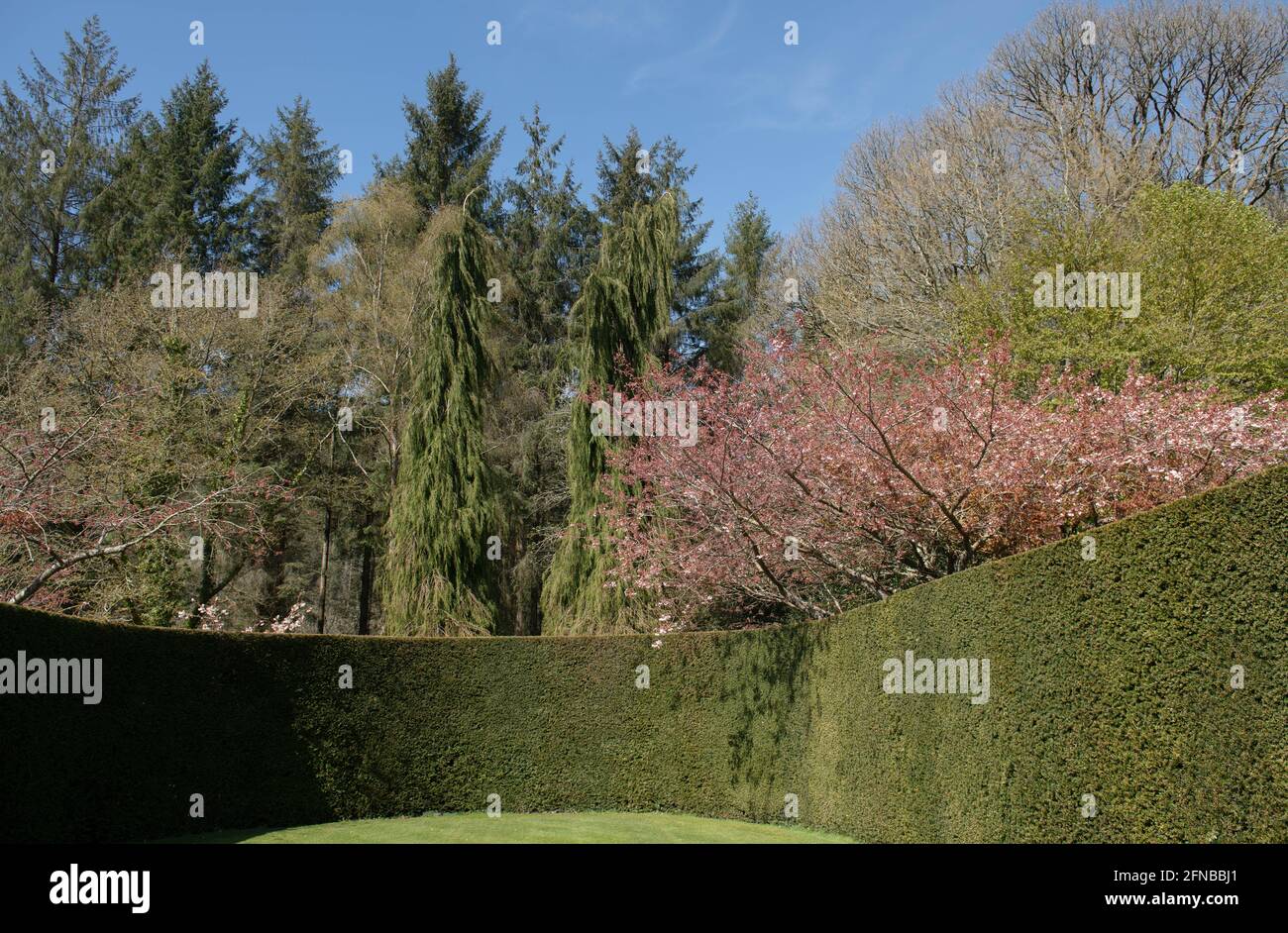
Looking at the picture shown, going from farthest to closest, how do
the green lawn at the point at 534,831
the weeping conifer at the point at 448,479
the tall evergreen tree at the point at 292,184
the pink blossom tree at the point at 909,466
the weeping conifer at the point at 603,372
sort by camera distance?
the tall evergreen tree at the point at 292,184
the weeping conifer at the point at 448,479
the weeping conifer at the point at 603,372
the green lawn at the point at 534,831
the pink blossom tree at the point at 909,466

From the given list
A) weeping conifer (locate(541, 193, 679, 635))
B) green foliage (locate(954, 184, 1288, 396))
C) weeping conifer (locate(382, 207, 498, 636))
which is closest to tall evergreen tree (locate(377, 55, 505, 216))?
weeping conifer (locate(382, 207, 498, 636))

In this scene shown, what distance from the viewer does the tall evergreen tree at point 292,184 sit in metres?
27.6

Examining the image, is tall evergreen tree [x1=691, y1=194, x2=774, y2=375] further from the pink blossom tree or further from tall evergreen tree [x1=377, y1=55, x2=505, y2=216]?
the pink blossom tree

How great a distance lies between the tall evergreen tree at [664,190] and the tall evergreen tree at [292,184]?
8.90m

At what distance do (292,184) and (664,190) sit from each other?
40.0ft

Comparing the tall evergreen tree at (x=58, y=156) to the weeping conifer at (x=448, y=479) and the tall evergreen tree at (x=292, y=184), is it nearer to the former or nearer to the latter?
the tall evergreen tree at (x=292, y=184)

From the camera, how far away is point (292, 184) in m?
28.4

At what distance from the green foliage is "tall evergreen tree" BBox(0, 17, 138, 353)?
23126 millimetres

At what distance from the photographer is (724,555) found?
1244 centimetres

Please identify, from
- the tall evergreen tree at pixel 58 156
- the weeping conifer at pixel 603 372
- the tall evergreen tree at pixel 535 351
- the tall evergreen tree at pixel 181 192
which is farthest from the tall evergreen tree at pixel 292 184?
the weeping conifer at pixel 603 372

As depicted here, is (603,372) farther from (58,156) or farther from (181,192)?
(58,156)

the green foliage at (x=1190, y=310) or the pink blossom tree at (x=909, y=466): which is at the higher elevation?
the green foliage at (x=1190, y=310)

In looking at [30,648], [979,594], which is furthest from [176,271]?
[979,594]

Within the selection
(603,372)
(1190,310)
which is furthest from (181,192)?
(1190,310)
